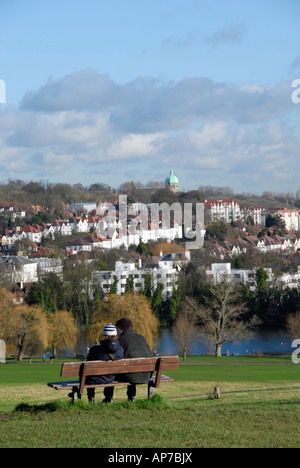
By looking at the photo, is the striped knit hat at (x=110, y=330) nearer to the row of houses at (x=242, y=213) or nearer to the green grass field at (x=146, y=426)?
the green grass field at (x=146, y=426)

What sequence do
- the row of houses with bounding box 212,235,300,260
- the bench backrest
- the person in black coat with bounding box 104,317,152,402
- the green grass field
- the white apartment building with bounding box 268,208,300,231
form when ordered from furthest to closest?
the white apartment building with bounding box 268,208,300,231, the row of houses with bounding box 212,235,300,260, the person in black coat with bounding box 104,317,152,402, the bench backrest, the green grass field

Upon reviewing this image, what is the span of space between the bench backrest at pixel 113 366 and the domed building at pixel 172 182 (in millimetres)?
125247

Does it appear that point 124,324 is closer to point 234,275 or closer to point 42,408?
point 42,408

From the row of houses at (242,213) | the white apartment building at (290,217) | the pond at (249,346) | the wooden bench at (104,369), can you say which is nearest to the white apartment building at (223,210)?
the row of houses at (242,213)

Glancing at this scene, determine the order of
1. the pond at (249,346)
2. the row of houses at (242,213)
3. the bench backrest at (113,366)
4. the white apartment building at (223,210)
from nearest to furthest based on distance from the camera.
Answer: the bench backrest at (113,366)
the pond at (249,346)
the white apartment building at (223,210)
the row of houses at (242,213)

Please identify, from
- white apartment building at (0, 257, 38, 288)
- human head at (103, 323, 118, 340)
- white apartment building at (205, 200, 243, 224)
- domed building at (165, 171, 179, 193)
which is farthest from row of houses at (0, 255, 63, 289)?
domed building at (165, 171, 179, 193)

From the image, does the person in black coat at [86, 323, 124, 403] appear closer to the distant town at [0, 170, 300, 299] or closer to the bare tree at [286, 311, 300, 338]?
the bare tree at [286, 311, 300, 338]

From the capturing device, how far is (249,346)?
36.2 meters

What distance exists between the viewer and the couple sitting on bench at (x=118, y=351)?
7.88 metres

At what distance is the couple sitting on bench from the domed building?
410 ft

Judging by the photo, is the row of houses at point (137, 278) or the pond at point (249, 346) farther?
the row of houses at point (137, 278)

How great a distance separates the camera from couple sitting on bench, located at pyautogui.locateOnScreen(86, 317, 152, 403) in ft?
25.8
